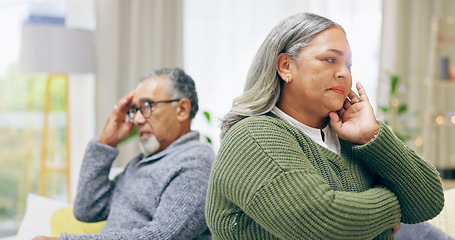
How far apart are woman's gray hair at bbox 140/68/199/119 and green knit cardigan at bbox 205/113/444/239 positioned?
2.51 ft

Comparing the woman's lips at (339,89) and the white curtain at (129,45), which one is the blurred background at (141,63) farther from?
the woman's lips at (339,89)

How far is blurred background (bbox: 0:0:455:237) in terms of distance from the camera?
348 centimetres

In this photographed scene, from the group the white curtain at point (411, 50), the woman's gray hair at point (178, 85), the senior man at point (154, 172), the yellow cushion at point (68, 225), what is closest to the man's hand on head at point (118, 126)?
the senior man at point (154, 172)

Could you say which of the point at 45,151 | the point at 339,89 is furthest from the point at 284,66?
the point at 45,151

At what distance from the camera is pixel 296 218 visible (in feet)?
3.51

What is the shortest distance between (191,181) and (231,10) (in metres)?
2.87

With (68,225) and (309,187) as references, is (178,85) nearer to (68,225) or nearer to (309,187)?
(68,225)

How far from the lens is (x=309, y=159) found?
1203mm

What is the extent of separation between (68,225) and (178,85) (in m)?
0.72

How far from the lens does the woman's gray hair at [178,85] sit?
6.38ft

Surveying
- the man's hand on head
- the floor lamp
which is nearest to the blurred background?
the floor lamp

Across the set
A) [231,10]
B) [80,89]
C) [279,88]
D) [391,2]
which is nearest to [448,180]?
[391,2]

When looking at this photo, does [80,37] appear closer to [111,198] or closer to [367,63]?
[111,198]

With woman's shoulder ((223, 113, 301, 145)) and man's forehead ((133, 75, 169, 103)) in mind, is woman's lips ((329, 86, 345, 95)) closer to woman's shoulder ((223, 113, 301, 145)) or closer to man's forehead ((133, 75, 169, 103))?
woman's shoulder ((223, 113, 301, 145))
